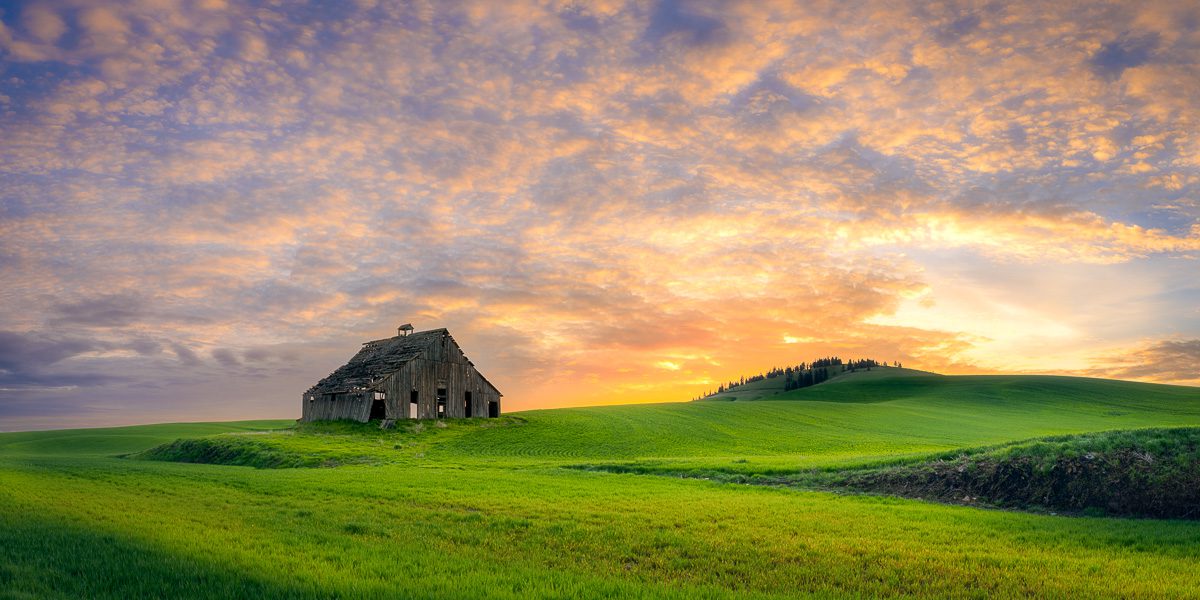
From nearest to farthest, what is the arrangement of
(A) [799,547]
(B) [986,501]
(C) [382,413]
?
(A) [799,547], (B) [986,501], (C) [382,413]

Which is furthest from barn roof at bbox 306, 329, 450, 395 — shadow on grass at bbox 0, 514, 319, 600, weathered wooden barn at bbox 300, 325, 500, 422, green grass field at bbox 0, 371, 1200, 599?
shadow on grass at bbox 0, 514, 319, 600

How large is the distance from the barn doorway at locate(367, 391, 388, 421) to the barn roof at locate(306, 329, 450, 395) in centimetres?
160

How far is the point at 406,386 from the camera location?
207 ft

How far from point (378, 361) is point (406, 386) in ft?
21.1

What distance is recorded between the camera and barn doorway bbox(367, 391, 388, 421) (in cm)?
6086

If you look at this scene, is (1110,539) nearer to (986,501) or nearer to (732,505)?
(986,501)

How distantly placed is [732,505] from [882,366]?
6842 inches

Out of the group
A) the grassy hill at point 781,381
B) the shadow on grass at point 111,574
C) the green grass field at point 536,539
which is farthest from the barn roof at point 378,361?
the grassy hill at point 781,381

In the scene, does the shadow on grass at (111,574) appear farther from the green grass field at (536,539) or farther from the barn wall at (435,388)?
the barn wall at (435,388)

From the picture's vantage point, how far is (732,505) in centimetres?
2138

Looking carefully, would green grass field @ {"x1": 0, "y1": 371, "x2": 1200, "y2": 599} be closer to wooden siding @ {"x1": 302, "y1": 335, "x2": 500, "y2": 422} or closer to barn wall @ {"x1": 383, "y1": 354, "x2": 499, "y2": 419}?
wooden siding @ {"x1": 302, "y1": 335, "x2": 500, "y2": 422}

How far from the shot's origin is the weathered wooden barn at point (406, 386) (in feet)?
202

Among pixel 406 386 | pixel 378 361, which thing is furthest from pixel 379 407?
pixel 378 361

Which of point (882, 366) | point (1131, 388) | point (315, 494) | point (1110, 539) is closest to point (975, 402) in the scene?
point (1131, 388)
